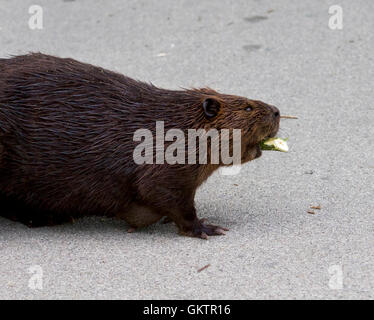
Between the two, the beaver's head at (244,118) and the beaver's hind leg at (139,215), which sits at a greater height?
the beaver's head at (244,118)

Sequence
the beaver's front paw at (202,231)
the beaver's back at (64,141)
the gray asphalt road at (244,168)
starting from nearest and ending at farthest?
the gray asphalt road at (244,168), the beaver's back at (64,141), the beaver's front paw at (202,231)

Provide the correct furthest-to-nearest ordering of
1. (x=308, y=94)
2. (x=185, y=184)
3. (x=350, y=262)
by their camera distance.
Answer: (x=308, y=94) → (x=185, y=184) → (x=350, y=262)

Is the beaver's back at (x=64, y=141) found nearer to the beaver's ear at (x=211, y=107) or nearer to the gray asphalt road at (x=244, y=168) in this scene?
the gray asphalt road at (x=244, y=168)

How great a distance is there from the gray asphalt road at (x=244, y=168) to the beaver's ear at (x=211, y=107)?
759 millimetres

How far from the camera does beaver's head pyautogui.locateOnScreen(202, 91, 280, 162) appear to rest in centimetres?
432

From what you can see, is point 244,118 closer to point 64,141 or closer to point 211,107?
point 211,107

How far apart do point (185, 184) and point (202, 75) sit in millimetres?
2677

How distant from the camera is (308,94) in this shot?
636 cm

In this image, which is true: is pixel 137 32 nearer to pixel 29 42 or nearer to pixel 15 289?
pixel 29 42

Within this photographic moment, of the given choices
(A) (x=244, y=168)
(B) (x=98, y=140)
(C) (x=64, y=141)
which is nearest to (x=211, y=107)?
(B) (x=98, y=140)

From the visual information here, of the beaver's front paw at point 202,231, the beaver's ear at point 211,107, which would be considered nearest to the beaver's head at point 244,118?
the beaver's ear at point 211,107

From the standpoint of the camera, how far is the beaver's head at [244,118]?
432 centimetres

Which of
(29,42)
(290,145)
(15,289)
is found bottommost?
(15,289)
